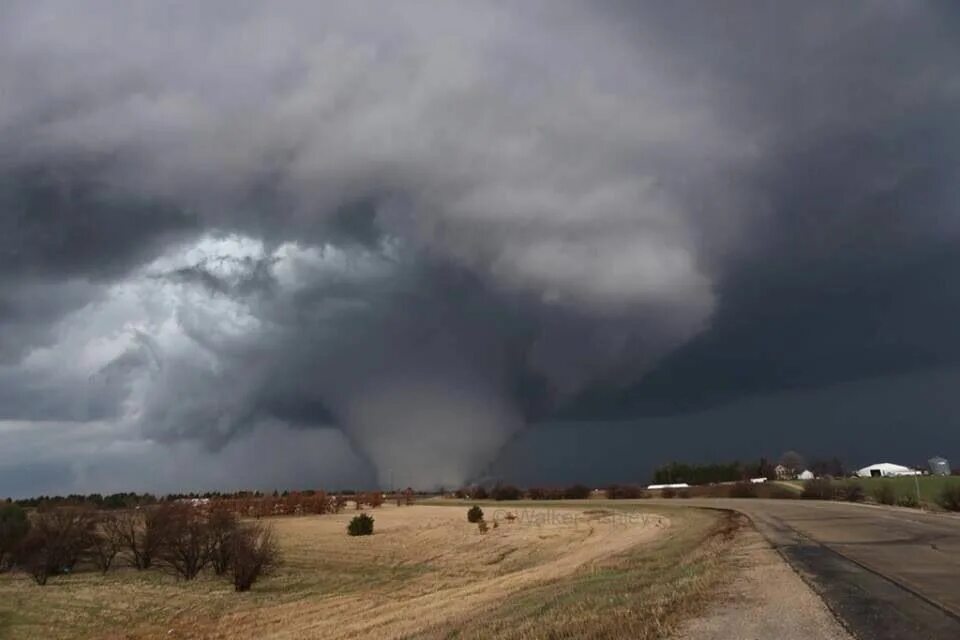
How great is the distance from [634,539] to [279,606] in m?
22.9

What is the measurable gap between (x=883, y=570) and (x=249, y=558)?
87.9ft

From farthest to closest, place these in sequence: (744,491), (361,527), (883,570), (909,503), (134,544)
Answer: (744,491), (909,503), (361,527), (134,544), (883,570)

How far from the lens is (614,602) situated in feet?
63.2

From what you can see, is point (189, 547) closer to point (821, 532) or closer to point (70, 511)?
point (70, 511)

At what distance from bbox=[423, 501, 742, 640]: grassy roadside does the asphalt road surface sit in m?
2.79

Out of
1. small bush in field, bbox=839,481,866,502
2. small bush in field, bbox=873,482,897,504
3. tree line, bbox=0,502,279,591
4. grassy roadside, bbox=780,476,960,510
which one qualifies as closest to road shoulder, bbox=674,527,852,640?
tree line, bbox=0,502,279,591

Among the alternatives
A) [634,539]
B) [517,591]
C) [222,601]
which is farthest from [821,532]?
[222,601]

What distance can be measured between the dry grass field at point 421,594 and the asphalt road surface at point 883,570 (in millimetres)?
2804

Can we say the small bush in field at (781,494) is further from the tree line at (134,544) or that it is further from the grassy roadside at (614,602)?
the grassy roadside at (614,602)

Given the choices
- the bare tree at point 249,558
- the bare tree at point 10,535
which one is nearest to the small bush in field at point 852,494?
the bare tree at point 249,558

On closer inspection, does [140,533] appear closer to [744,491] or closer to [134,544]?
[134,544]

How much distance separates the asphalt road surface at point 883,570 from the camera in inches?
588

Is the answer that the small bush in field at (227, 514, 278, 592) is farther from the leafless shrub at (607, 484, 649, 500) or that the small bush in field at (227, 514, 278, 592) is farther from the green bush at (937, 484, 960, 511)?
the leafless shrub at (607, 484, 649, 500)

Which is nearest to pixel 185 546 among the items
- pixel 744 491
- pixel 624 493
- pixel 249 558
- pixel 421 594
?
pixel 249 558
